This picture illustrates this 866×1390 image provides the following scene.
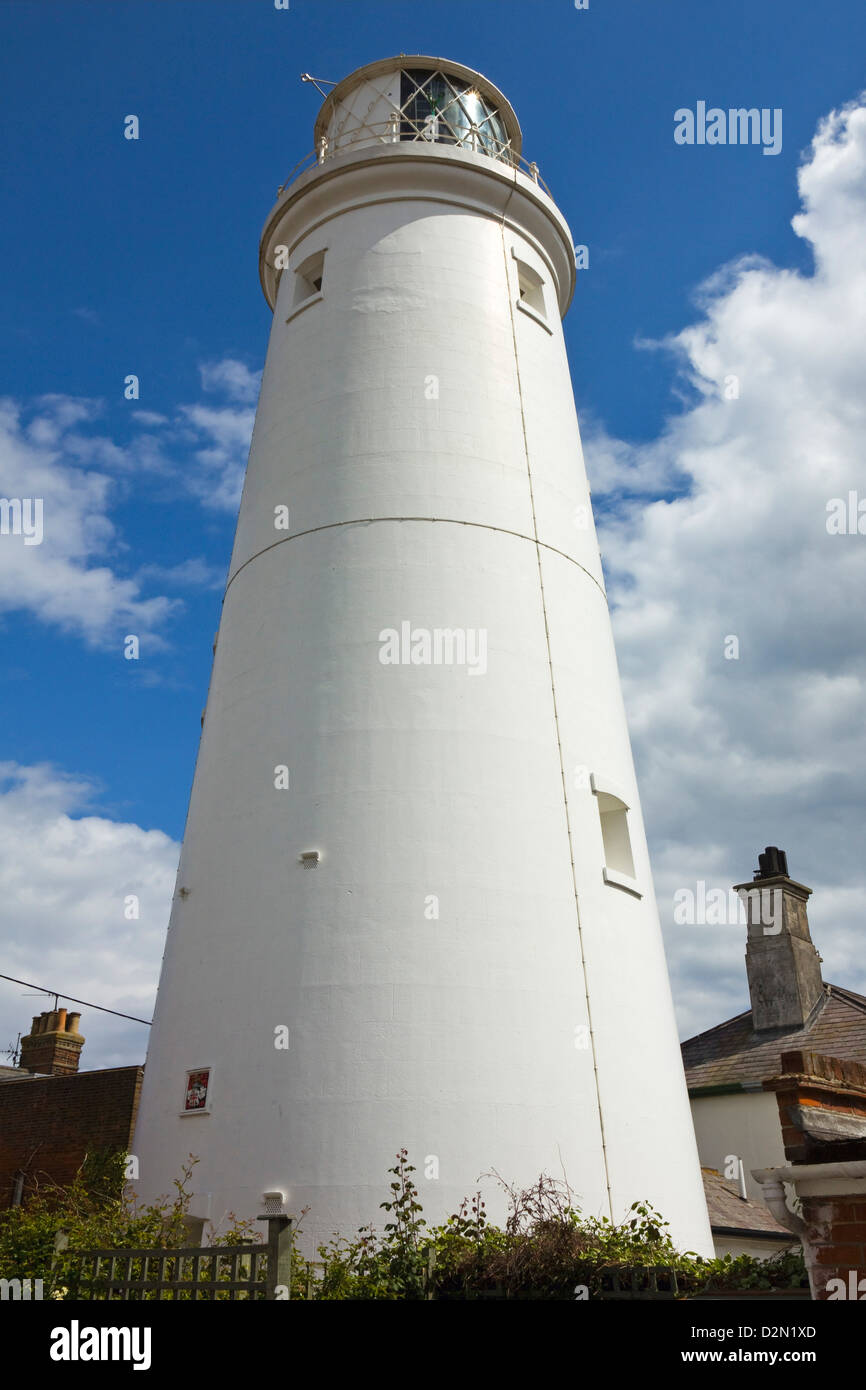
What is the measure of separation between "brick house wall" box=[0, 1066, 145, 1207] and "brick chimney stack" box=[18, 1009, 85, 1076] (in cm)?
194

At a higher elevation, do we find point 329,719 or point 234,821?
point 329,719

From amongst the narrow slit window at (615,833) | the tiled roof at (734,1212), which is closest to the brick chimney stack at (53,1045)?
the tiled roof at (734,1212)

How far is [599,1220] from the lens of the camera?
8961mm

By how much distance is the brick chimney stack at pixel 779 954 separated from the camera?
1842cm

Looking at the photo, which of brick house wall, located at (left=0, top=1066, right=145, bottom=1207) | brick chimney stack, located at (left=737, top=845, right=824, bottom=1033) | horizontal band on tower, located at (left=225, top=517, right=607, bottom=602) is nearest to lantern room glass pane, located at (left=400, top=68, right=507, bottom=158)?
horizontal band on tower, located at (left=225, top=517, right=607, bottom=602)

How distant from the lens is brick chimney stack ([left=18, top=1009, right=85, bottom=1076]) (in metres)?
18.0

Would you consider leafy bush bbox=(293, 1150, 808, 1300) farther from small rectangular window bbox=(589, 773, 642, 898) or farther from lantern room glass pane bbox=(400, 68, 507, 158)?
lantern room glass pane bbox=(400, 68, 507, 158)

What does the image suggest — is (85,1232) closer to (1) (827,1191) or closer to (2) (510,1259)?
(2) (510,1259)

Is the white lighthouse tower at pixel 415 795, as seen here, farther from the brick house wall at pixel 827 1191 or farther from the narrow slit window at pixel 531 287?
the brick house wall at pixel 827 1191

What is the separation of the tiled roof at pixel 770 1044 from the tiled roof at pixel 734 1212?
180 centimetres

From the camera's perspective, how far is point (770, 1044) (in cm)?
1823
